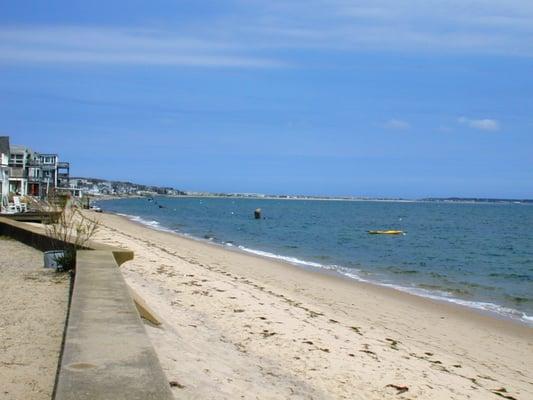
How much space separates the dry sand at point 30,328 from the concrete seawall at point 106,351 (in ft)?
1.24

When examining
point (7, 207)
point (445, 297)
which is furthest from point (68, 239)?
point (7, 207)

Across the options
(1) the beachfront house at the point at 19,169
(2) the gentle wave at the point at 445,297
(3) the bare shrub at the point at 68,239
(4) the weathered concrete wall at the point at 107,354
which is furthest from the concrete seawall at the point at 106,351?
(1) the beachfront house at the point at 19,169

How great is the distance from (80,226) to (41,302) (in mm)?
4336

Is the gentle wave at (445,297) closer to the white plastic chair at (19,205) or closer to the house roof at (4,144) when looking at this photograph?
the white plastic chair at (19,205)

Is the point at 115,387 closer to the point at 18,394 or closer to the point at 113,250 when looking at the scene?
the point at 18,394

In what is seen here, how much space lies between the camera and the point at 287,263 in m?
26.1

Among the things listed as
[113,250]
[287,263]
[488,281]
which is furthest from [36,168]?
[113,250]

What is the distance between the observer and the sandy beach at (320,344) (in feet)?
22.4

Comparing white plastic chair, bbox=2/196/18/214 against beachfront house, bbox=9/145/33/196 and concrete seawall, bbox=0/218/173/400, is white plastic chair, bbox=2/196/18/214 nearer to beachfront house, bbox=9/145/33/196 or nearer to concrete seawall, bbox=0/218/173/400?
beachfront house, bbox=9/145/33/196

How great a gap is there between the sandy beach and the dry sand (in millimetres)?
1090

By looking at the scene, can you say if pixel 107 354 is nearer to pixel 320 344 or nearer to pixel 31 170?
pixel 320 344

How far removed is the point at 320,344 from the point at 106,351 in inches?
187

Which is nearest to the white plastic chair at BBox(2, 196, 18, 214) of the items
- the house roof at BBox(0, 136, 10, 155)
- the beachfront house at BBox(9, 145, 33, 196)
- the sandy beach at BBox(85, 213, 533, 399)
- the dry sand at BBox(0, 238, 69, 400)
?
the beachfront house at BBox(9, 145, 33, 196)

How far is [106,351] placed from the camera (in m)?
4.84
